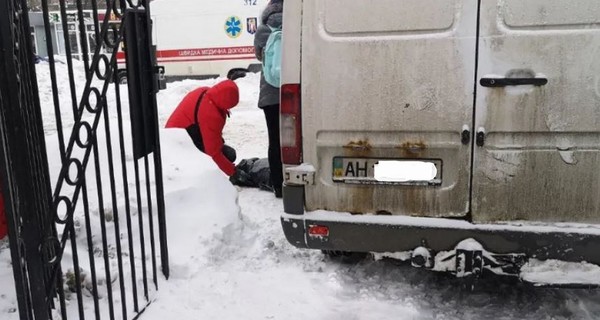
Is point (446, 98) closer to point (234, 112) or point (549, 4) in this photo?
point (549, 4)

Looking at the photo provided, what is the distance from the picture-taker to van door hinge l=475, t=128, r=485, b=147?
2869mm

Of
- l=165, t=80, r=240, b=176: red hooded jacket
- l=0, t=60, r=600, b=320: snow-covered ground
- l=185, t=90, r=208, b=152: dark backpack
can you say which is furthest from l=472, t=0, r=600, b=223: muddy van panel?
l=185, t=90, r=208, b=152: dark backpack

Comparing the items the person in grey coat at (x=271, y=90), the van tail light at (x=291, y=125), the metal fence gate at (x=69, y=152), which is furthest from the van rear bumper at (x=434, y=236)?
the person in grey coat at (x=271, y=90)

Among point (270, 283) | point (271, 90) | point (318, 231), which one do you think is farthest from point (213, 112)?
point (318, 231)

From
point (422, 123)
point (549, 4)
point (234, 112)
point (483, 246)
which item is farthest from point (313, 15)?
point (234, 112)

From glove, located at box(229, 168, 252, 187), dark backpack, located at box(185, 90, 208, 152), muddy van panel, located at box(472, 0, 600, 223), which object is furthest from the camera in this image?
glove, located at box(229, 168, 252, 187)

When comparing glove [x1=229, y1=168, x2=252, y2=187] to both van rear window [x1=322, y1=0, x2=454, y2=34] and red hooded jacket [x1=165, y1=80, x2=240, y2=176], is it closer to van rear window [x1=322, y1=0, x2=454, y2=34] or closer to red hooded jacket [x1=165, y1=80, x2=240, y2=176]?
red hooded jacket [x1=165, y1=80, x2=240, y2=176]

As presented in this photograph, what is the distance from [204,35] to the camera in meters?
18.0

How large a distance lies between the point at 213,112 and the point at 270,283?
2.43 meters

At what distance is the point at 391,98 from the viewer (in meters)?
2.96

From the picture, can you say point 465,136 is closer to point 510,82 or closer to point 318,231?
point 510,82

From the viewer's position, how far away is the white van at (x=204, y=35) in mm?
17500

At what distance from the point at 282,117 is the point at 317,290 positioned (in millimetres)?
1193

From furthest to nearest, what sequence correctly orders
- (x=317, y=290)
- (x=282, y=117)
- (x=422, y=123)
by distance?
(x=317, y=290), (x=282, y=117), (x=422, y=123)
